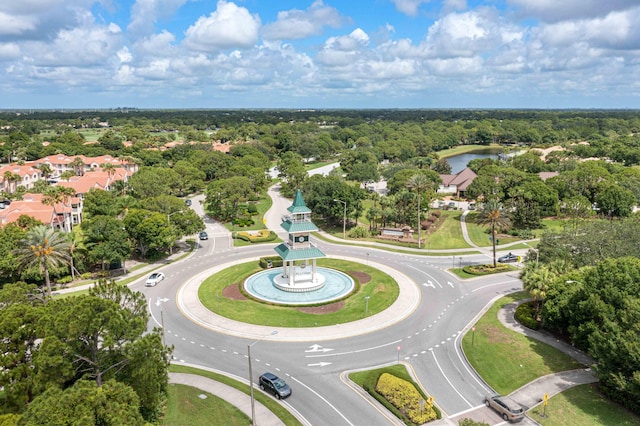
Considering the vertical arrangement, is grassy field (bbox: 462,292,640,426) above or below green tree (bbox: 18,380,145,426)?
below

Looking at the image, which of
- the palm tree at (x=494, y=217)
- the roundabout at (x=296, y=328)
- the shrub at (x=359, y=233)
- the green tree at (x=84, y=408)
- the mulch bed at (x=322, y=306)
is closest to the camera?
the green tree at (x=84, y=408)

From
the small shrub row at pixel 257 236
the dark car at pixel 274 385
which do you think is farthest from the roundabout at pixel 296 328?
the small shrub row at pixel 257 236

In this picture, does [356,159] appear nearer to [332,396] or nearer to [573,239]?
[573,239]

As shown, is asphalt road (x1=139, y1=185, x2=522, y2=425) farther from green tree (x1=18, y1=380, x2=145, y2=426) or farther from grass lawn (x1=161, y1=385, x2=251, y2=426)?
green tree (x1=18, y1=380, x2=145, y2=426)

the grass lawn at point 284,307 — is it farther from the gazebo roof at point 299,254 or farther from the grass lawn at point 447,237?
the grass lawn at point 447,237

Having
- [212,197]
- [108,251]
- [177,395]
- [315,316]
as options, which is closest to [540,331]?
[315,316]

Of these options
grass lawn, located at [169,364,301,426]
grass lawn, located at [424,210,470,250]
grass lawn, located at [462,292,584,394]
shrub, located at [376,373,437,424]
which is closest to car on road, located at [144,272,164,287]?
grass lawn, located at [169,364,301,426]

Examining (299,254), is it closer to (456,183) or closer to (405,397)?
(405,397)
